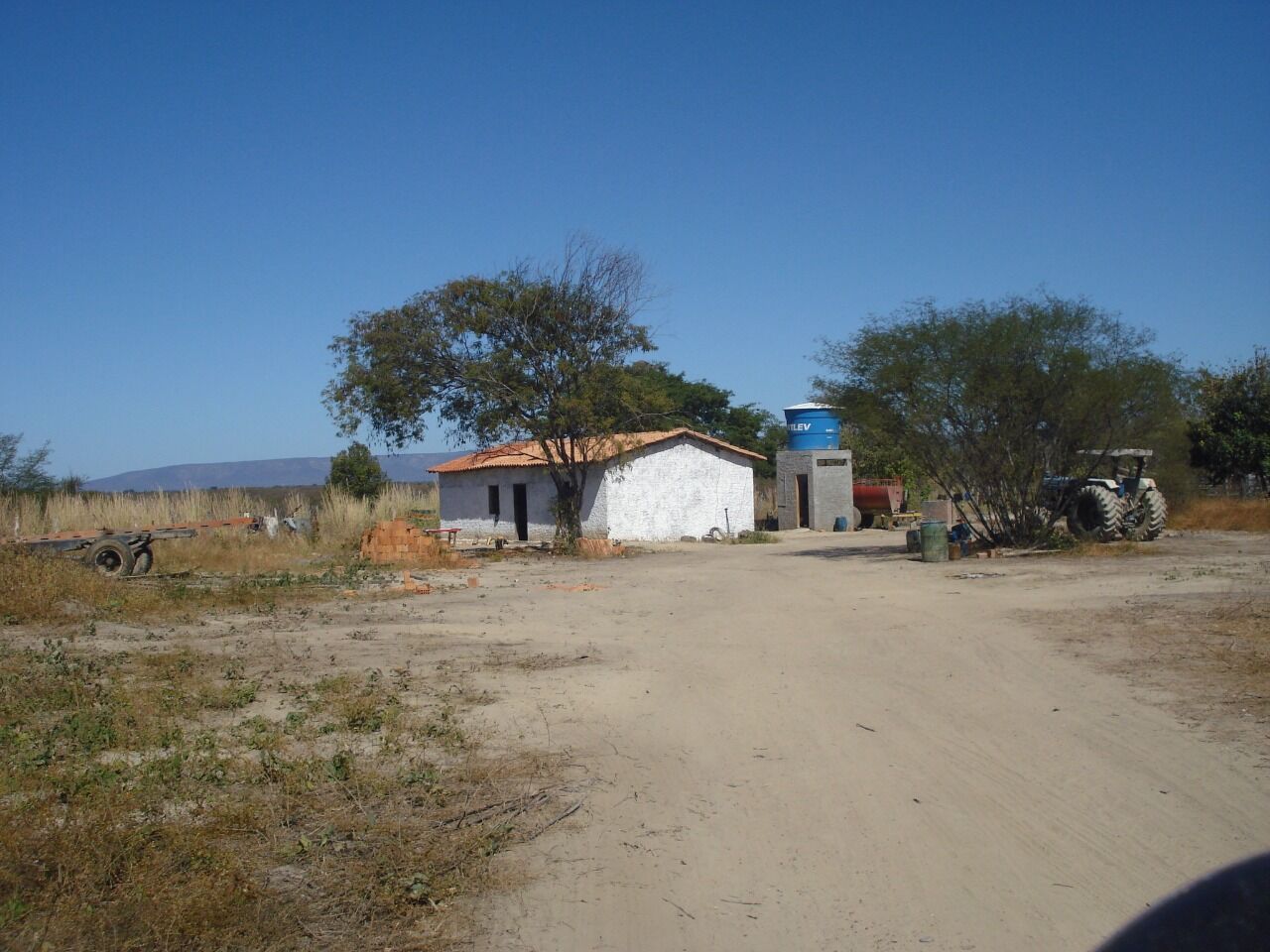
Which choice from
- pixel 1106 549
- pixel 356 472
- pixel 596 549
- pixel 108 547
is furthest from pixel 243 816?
pixel 356 472

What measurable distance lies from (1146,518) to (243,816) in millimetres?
24972

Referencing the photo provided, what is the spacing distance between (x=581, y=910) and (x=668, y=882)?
21.3 inches

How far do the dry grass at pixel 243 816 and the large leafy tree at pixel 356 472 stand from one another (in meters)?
49.8

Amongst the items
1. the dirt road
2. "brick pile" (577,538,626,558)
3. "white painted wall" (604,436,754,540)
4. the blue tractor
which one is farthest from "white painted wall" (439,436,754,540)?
the dirt road

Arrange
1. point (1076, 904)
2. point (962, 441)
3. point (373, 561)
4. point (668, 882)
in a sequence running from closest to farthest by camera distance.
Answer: point (1076, 904) < point (668, 882) < point (962, 441) < point (373, 561)

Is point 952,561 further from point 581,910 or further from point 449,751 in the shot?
point 581,910

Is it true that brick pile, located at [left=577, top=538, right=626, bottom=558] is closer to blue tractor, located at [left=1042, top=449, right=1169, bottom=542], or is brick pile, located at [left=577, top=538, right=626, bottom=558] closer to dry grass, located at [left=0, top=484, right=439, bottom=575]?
dry grass, located at [left=0, top=484, right=439, bottom=575]

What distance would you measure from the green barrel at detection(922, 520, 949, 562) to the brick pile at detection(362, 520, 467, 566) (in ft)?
38.4

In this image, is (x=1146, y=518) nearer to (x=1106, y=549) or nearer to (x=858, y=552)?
(x=1106, y=549)

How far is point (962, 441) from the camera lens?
25.0 metres

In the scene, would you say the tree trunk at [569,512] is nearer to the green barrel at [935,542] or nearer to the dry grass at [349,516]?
the dry grass at [349,516]

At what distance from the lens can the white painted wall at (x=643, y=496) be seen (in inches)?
1436

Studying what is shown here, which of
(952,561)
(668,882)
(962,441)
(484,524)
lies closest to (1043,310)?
(962,441)

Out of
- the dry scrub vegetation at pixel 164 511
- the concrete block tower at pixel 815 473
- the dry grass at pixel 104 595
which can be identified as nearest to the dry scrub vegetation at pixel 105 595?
the dry grass at pixel 104 595
